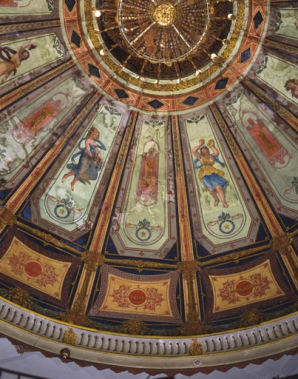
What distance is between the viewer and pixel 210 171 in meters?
12.5

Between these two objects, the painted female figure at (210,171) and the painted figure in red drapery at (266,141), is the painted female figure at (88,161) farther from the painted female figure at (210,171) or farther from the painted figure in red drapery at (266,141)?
the painted figure in red drapery at (266,141)

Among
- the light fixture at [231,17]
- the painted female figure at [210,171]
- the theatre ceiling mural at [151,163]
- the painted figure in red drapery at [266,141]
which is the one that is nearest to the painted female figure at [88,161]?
the theatre ceiling mural at [151,163]

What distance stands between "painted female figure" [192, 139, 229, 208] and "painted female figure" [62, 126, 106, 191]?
281 centimetres

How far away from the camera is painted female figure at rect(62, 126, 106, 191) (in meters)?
12.1

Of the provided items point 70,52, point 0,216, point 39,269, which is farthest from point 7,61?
point 39,269

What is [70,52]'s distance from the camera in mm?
11367

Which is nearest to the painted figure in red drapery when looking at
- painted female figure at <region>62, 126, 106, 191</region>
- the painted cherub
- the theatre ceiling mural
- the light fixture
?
the theatre ceiling mural

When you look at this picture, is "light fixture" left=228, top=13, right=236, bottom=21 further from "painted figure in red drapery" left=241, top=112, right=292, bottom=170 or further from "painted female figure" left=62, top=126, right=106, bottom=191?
"painted female figure" left=62, top=126, right=106, bottom=191

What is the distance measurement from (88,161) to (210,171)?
354 centimetres

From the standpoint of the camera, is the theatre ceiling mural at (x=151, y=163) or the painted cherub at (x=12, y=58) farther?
the painted cherub at (x=12, y=58)

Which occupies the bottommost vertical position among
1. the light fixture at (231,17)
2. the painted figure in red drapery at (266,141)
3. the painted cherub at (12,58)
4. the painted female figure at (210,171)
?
the painted cherub at (12,58)

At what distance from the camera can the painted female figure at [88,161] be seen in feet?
39.6

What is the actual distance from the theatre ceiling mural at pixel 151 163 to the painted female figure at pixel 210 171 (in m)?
0.03

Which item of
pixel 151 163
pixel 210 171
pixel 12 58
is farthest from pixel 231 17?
pixel 12 58
